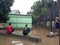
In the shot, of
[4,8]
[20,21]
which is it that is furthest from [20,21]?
[4,8]

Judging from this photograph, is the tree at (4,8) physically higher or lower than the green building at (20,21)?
higher

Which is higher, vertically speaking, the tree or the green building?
the tree

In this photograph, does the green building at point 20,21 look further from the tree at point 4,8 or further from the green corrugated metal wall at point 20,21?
the tree at point 4,8

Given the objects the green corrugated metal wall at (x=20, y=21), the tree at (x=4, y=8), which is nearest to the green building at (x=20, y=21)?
the green corrugated metal wall at (x=20, y=21)

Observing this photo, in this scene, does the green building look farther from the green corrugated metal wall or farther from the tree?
the tree

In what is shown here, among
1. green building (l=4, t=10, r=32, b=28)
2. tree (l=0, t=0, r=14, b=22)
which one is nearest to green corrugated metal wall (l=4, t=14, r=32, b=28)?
green building (l=4, t=10, r=32, b=28)

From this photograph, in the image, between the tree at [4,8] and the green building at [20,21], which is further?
the green building at [20,21]

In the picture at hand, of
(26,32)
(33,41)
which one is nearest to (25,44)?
(33,41)

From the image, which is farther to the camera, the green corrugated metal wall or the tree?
the green corrugated metal wall

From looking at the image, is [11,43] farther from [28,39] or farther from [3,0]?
[3,0]

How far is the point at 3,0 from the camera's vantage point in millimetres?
16656

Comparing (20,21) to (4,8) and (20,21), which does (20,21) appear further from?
(4,8)

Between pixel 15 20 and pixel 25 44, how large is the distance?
A: 1036 centimetres

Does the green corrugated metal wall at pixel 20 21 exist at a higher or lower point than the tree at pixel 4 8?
lower
